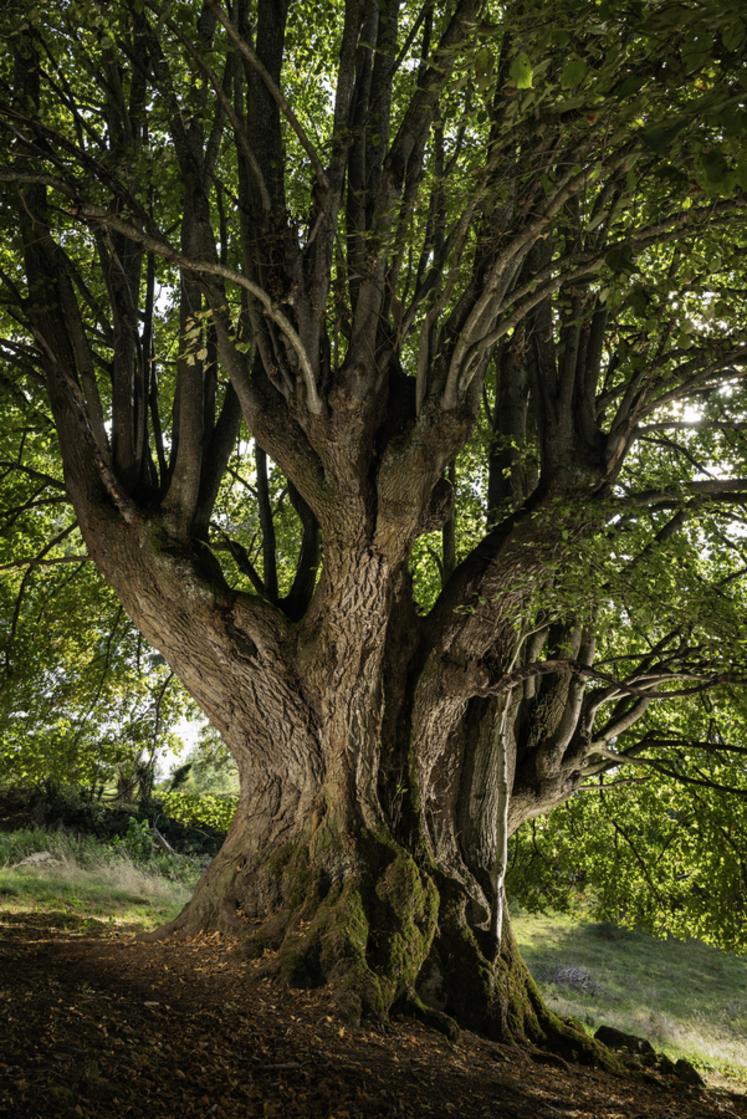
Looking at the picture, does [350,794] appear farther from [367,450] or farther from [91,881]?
[91,881]

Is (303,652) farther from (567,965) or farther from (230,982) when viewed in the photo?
(567,965)

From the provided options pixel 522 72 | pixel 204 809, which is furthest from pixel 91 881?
pixel 522 72

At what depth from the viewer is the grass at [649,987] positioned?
13227 millimetres

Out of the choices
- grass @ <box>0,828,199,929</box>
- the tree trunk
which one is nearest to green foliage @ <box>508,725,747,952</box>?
the tree trunk

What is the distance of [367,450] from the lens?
649cm

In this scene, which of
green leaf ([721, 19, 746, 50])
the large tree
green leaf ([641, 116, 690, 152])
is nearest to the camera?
green leaf ([641, 116, 690, 152])

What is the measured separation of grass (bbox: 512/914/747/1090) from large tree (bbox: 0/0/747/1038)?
5.09m

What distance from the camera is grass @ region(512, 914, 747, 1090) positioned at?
13.2 m

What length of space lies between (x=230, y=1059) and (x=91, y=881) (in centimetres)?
1021

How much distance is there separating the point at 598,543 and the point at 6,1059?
4.82 meters

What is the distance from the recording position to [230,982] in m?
5.75

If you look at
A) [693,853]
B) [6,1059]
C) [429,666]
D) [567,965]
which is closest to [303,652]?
[429,666]

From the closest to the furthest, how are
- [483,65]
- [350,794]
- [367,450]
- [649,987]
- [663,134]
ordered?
[663,134], [483,65], [367,450], [350,794], [649,987]

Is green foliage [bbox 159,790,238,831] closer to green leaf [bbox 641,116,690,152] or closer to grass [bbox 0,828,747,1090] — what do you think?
grass [bbox 0,828,747,1090]
